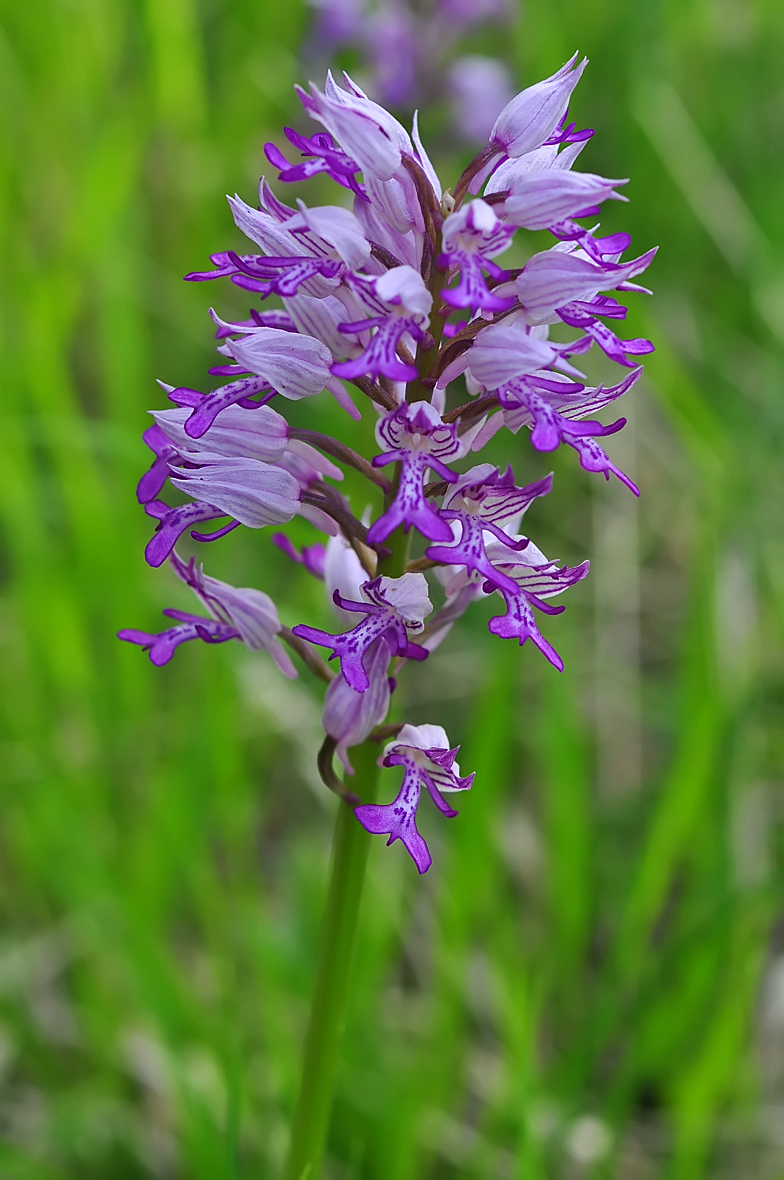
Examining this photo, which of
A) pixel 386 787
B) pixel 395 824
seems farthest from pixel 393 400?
pixel 386 787

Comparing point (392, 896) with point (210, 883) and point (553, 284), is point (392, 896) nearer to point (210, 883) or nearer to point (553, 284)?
point (210, 883)

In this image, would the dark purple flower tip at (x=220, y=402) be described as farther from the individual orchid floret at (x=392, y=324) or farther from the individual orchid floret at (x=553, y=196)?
the individual orchid floret at (x=553, y=196)

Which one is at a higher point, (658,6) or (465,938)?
(658,6)

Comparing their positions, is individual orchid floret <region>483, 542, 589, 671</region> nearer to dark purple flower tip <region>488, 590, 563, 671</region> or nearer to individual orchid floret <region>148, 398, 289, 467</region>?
dark purple flower tip <region>488, 590, 563, 671</region>

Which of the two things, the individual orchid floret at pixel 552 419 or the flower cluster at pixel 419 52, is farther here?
the flower cluster at pixel 419 52

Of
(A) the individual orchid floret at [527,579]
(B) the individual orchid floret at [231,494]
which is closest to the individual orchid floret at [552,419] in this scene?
(A) the individual orchid floret at [527,579]

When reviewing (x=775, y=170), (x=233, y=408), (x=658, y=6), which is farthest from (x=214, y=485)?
(x=775, y=170)
